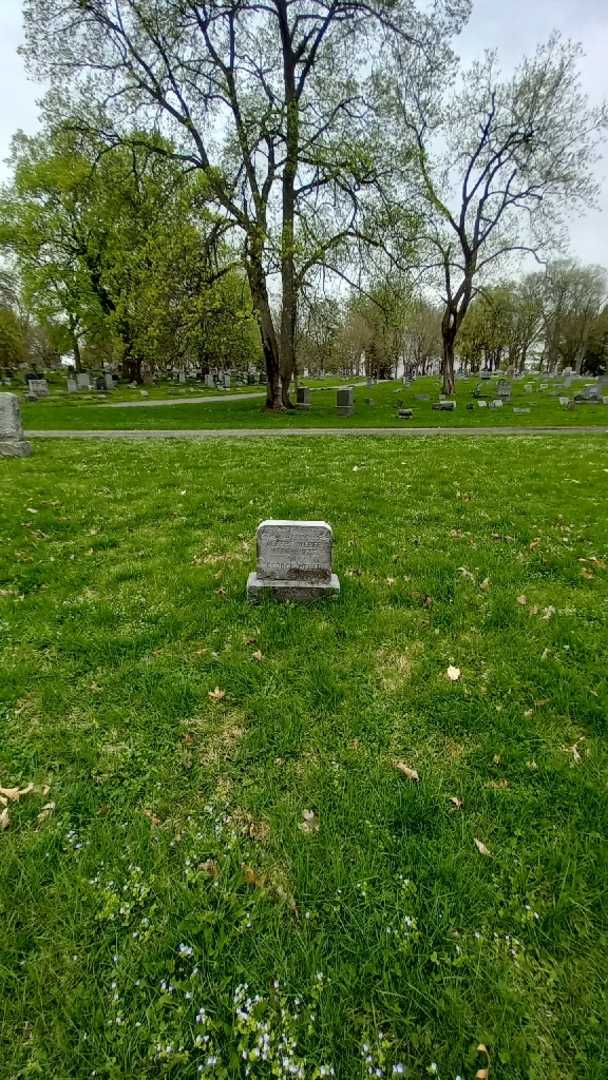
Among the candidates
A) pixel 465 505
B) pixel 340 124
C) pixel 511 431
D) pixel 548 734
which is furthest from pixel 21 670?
pixel 340 124

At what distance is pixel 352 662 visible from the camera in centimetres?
322

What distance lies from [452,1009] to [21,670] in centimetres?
304

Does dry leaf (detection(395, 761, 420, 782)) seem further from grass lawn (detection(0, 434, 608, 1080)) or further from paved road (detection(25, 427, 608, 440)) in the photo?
paved road (detection(25, 427, 608, 440))

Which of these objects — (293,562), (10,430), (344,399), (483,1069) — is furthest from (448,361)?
(483,1069)

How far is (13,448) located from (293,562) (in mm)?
8894

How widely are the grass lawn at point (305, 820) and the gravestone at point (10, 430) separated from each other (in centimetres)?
657

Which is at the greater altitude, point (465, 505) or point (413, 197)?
point (413, 197)

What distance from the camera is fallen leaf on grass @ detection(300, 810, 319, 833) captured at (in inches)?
82.9

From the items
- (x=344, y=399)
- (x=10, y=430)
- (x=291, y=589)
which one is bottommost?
(x=291, y=589)

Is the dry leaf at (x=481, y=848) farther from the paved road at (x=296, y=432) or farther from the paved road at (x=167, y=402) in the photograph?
the paved road at (x=167, y=402)

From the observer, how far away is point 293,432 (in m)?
15.7

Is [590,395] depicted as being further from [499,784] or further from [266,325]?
[499,784]

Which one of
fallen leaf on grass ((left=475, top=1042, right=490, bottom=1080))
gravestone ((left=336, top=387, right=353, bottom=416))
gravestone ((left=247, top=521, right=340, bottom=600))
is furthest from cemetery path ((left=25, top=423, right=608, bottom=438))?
fallen leaf on grass ((left=475, top=1042, right=490, bottom=1080))

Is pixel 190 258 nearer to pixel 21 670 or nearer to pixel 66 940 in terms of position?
pixel 21 670
